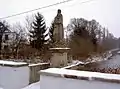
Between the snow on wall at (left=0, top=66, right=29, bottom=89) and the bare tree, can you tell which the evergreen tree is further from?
the snow on wall at (left=0, top=66, right=29, bottom=89)

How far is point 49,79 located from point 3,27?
81.5 feet

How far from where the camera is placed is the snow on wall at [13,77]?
4.59 m

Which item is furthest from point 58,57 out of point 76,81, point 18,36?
point 18,36

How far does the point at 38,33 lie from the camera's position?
22.5 m

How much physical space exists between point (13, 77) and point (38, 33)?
18107 millimetres

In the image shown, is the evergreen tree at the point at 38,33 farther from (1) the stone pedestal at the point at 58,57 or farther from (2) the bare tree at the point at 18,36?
(1) the stone pedestal at the point at 58,57

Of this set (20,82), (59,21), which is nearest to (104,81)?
(20,82)

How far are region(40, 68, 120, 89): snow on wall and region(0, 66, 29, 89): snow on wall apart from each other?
62.4 inches

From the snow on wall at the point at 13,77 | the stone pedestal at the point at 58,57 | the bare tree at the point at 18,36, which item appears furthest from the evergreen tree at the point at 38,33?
the snow on wall at the point at 13,77

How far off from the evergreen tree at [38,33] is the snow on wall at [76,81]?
1799cm

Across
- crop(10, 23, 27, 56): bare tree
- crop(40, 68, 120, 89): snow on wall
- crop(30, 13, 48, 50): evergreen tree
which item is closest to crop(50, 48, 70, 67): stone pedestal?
crop(40, 68, 120, 89): snow on wall

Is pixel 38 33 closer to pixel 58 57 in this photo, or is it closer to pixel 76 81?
pixel 58 57

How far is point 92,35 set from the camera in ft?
62.0

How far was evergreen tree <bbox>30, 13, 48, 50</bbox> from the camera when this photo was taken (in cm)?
2162
